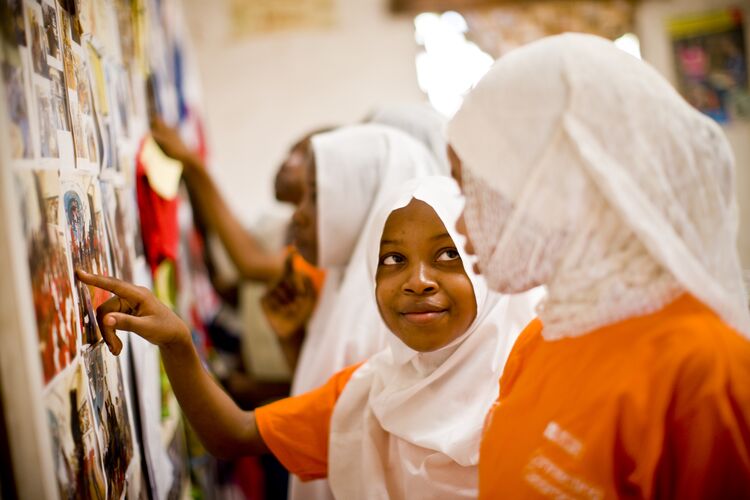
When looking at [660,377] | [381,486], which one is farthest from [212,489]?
[660,377]

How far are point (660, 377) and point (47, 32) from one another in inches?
31.3

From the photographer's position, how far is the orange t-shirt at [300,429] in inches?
40.8

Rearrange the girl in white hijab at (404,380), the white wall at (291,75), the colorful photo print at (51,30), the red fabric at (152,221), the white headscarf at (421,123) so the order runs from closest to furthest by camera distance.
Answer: the colorful photo print at (51,30) < the girl in white hijab at (404,380) < the red fabric at (152,221) < the white headscarf at (421,123) < the white wall at (291,75)

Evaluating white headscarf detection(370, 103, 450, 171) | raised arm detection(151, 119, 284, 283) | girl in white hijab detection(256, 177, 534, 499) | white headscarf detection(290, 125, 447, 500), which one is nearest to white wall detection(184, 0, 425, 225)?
raised arm detection(151, 119, 284, 283)

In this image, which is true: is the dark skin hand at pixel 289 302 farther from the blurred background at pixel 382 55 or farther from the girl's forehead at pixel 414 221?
the blurred background at pixel 382 55

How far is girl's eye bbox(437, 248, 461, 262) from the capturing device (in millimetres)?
956

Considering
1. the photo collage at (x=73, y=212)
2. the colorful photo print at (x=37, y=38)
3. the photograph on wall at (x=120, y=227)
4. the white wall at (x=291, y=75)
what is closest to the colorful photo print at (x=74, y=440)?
the photo collage at (x=73, y=212)

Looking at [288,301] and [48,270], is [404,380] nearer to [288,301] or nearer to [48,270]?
[48,270]

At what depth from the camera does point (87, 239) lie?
839 millimetres

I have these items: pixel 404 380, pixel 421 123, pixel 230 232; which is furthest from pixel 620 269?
pixel 230 232

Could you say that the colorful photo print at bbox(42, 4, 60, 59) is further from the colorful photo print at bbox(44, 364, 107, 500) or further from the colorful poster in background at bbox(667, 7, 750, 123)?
the colorful poster in background at bbox(667, 7, 750, 123)

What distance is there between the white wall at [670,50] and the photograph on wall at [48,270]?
2407 millimetres

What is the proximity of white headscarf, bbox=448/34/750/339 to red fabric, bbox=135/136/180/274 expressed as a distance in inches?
30.3

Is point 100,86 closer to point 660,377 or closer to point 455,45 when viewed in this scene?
point 660,377
